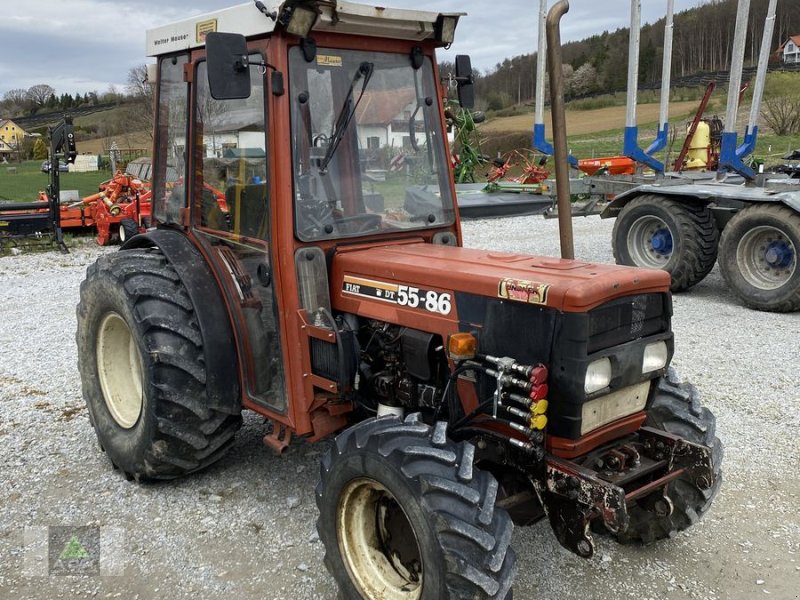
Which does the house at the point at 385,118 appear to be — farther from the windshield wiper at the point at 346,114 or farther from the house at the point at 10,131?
the house at the point at 10,131

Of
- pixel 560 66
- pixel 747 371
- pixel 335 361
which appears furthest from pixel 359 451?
pixel 747 371

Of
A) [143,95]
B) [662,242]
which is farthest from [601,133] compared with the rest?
[662,242]

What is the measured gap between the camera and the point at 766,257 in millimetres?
7953

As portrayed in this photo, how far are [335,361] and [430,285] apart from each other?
59cm

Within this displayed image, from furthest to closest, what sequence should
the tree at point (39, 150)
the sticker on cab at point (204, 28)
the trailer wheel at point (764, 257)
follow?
the tree at point (39, 150)
the trailer wheel at point (764, 257)
the sticker on cab at point (204, 28)

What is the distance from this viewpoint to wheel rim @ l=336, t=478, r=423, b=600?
292 centimetres

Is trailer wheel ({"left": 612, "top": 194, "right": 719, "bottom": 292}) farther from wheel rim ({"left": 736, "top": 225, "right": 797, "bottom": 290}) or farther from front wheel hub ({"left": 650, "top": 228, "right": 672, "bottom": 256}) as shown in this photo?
wheel rim ({"left": 736, "top": 225, "right": 797, "bottom": 290})

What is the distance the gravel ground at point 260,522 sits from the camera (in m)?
3.26

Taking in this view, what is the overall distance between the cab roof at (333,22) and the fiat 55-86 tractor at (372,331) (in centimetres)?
1

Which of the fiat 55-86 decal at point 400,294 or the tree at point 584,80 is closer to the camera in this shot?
the fiat 55-86 decal at point 400,294

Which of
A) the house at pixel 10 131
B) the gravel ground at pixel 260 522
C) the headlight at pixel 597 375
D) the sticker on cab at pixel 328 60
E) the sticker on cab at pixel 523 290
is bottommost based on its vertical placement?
the gravel ground at pixel 260 522

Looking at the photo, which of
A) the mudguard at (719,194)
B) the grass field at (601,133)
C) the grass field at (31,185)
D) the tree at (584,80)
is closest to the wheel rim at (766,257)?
the mudguard at (719,194)

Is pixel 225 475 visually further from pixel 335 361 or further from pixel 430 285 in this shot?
pixel 430 285

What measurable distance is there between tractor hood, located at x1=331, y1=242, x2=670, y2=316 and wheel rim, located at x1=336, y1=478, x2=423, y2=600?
0.82 metres
